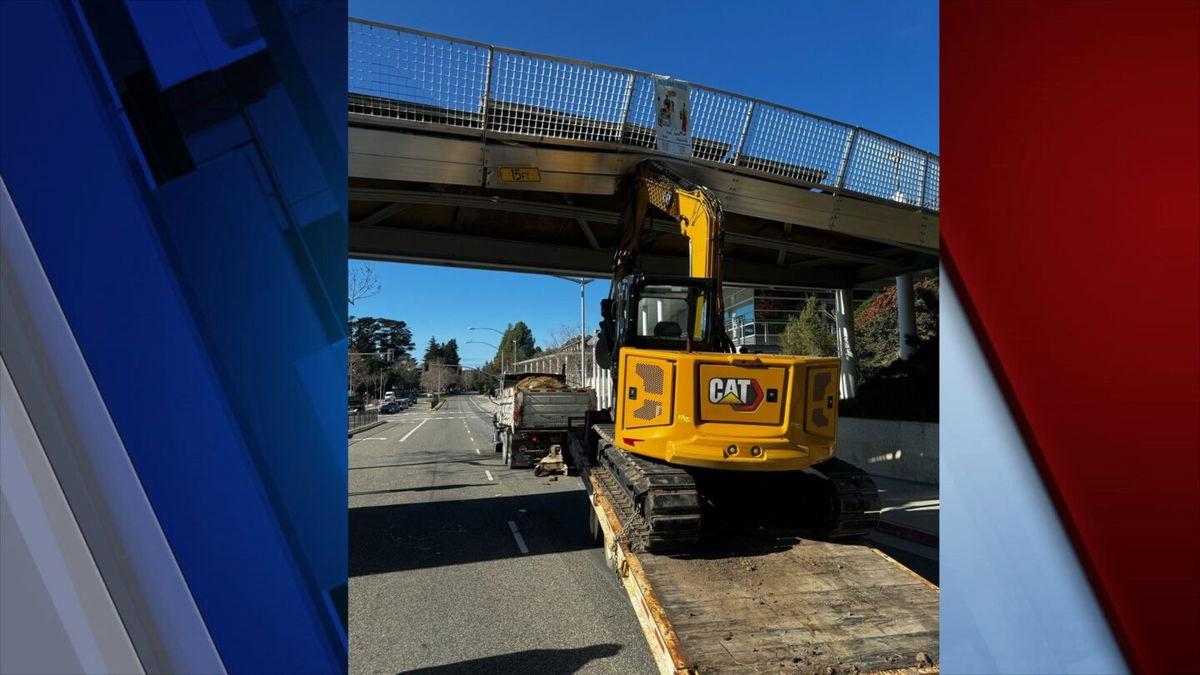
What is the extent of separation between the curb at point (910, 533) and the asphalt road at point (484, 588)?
14.4ft

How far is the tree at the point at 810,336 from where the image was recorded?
22984mm

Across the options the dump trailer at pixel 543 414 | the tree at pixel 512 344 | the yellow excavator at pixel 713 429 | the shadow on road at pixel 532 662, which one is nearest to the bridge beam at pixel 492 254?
the dump trailer at pixel 543 414

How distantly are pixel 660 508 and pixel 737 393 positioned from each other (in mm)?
1162

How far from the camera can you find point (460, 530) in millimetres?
8852

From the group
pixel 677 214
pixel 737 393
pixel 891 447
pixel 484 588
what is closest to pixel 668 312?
pixel 677 214

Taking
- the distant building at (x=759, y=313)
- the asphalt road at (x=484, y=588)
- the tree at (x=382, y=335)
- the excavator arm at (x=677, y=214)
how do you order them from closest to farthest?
1. the asphalt road at (x=484, y=588)
2. the excavator arm at (x=677, y=214)
3. the distant building at (x=759, y=313)
4. the tree at (x=382, y=335)

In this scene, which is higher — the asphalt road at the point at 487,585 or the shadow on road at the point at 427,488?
the asphalt road at the point at 487,585

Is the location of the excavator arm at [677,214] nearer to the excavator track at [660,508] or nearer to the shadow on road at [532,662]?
the excavator track at [660,508]

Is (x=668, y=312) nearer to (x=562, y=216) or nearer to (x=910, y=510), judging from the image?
(x=562, y=216)

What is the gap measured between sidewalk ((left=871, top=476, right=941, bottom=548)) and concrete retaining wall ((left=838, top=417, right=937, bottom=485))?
38 centimetres

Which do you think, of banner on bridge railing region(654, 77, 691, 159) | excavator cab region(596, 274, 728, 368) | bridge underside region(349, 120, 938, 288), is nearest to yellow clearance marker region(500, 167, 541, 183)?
bridge underside region(349, 120, 938, 288)
